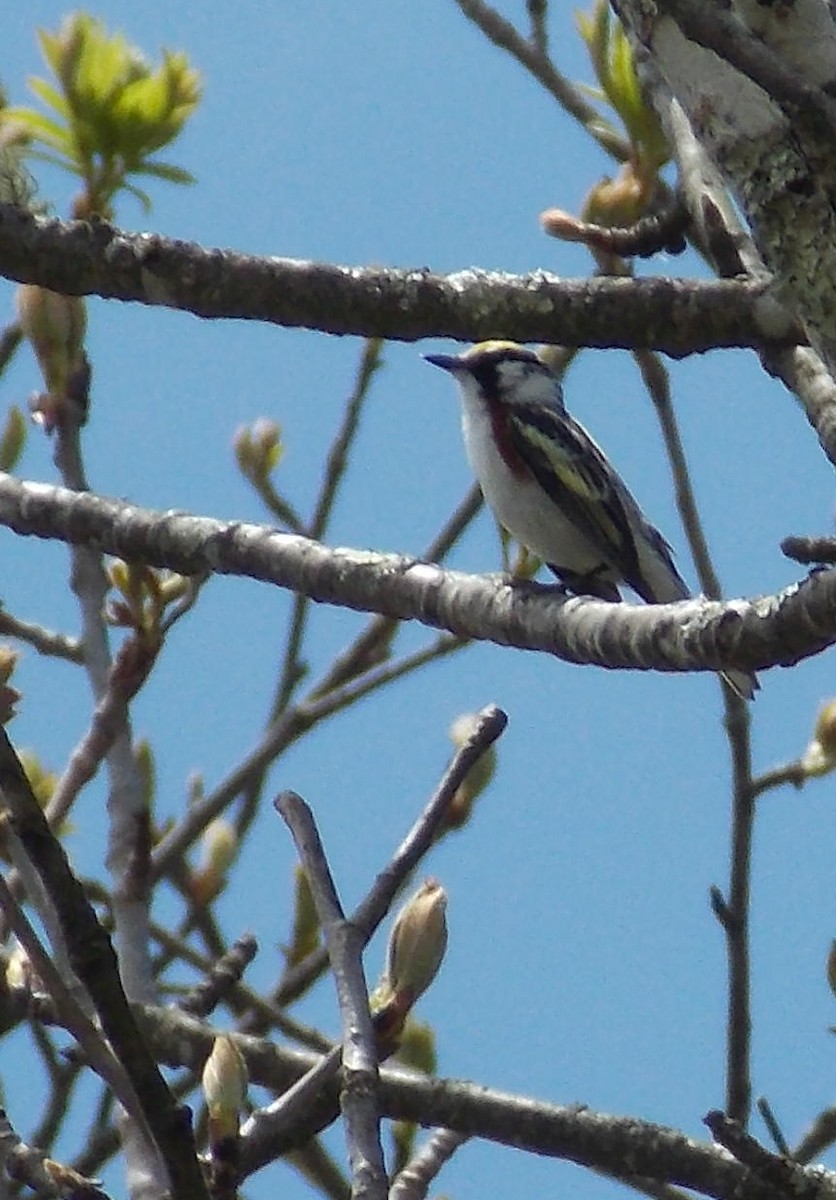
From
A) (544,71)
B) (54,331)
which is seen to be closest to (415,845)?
(54,331)

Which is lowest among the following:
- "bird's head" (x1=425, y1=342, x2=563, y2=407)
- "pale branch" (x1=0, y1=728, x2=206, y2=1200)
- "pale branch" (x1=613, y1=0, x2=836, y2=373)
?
"pale branch" (x1=0, y1=728, x2=206, y2=1200)

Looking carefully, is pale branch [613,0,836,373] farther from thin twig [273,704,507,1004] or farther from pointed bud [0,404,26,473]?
pointed bud [0,404,26,473]

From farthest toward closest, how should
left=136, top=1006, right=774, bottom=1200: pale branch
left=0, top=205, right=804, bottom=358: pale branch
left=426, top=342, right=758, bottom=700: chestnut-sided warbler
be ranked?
1. left=426, top=342, right=758, bottom=700: chestnut-sided warbler
2. left=136, top=1006, right=774, bottom=1200: pale branch
3. left=0, top=205, right=804, bottom=358: pale branch

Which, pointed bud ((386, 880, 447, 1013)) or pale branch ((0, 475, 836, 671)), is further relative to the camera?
pointed bud ((386, 880, 447, 1013))

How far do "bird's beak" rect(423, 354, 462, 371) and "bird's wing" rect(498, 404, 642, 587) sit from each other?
45 cm

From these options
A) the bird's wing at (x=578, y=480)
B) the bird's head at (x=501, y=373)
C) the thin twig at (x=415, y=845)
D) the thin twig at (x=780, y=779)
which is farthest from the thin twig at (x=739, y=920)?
the bird's head at (x=501, y=373)

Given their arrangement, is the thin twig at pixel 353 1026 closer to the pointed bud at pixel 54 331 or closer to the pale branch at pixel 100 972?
the pale branch at pixel 100 972

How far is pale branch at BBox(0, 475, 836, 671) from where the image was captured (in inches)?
86.8

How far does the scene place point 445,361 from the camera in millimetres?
5602

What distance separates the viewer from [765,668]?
2.06m

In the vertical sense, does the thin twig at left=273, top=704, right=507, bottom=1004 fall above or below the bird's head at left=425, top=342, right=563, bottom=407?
below

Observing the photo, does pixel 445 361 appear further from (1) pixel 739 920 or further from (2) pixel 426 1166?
(2) pixel 426 1166

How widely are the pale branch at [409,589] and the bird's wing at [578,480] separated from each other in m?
1.83

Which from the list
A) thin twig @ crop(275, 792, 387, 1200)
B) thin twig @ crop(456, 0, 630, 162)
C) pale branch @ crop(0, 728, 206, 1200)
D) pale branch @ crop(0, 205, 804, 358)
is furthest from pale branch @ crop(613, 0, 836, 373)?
thin twig @ crop(456, 0, 630, 162)
